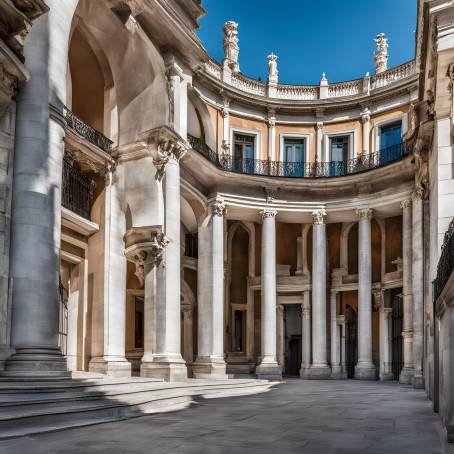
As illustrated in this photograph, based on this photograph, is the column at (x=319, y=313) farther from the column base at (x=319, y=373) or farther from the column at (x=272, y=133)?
the column at (x=272, y=133)

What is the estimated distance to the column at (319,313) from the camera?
1340 inches

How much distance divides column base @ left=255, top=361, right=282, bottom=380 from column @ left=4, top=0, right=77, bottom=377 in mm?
19187

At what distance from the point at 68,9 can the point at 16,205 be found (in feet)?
18.0

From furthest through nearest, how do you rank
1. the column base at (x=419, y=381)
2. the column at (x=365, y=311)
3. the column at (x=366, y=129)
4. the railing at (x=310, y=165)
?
the column at (x=366, y=129) → the railing at (x=310, y=165) → the column at (x=365, y=311) → the column base at (x=419, y=381)

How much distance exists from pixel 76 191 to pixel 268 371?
15941mm

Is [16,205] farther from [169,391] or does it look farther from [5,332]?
[169,391]

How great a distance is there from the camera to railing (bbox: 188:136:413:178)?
3384cm

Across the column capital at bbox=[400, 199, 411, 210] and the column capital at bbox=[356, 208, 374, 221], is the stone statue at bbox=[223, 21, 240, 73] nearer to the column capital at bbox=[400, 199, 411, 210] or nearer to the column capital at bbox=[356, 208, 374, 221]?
the column capital at bbox=[356, 208, 374, 221]

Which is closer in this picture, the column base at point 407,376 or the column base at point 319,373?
the column base at point 407,376

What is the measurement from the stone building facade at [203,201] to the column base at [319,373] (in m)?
0.08

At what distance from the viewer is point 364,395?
72.7ft

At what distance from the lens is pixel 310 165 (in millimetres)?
36469

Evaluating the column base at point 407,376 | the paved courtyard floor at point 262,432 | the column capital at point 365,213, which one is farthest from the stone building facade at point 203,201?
the paved courtyard floor at point 262,432

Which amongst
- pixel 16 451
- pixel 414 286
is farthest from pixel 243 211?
pixel 16 451
